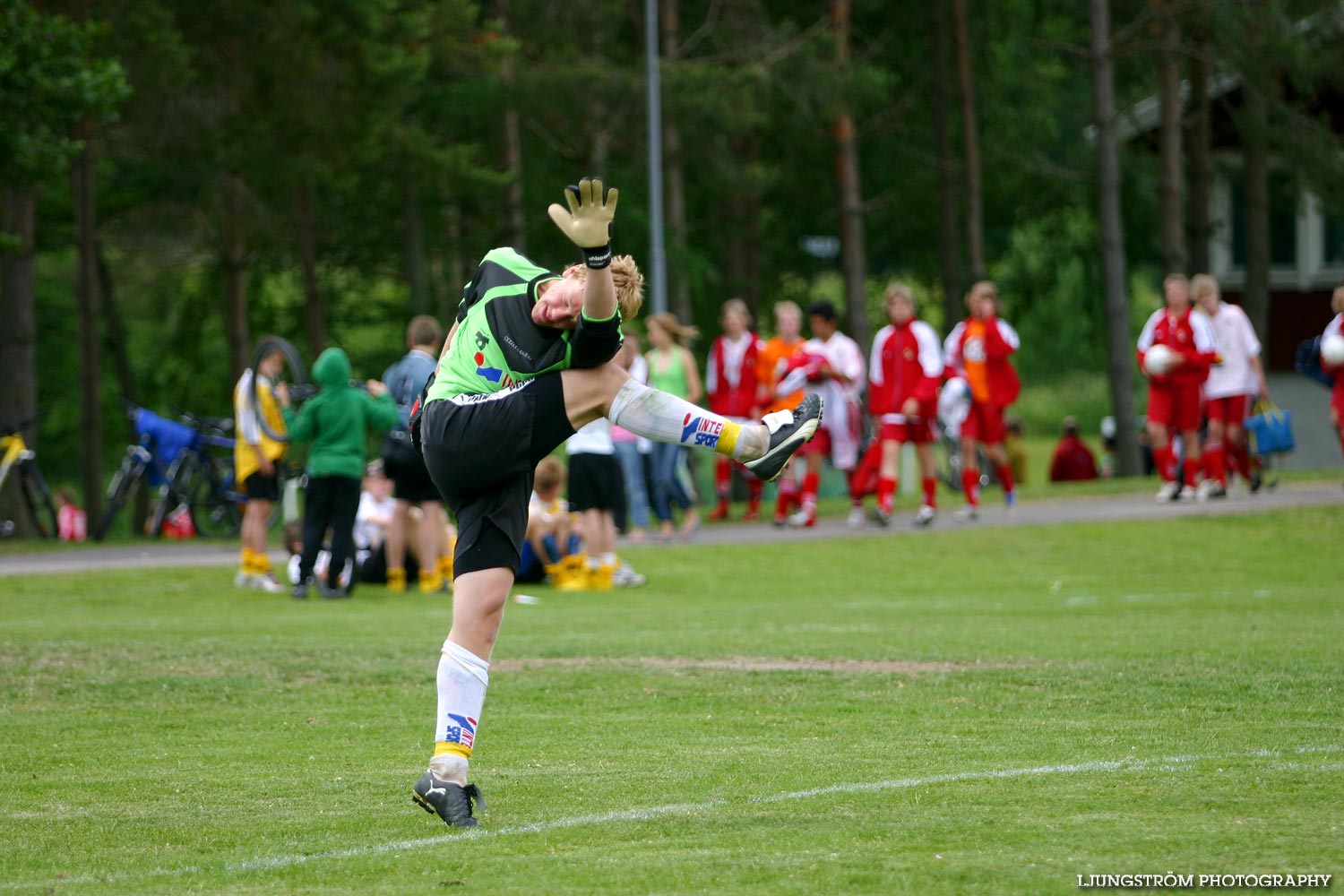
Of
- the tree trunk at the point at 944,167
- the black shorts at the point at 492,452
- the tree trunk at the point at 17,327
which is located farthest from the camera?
the tree trunk at the point at 944,167

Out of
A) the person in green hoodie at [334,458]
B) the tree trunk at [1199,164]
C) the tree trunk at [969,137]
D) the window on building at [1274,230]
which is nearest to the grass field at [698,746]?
the person in green hoodie at [334,458]

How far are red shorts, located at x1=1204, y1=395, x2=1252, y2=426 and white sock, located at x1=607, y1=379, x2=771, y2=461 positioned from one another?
1427 centimetres

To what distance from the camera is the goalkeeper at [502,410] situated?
233 inches

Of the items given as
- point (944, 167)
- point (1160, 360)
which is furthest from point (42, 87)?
point (944, 167)

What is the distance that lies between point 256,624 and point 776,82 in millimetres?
19219

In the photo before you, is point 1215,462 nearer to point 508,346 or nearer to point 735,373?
point 735,373

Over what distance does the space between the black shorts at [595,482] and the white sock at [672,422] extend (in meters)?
8.71

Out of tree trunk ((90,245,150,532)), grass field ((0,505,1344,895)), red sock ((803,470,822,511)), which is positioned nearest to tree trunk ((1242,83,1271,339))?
red sock ((803,470,822,511))

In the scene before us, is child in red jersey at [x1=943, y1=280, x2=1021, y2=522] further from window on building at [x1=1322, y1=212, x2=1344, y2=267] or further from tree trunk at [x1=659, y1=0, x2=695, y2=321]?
window on building at [x1=1322, y1=212, x2=1344, y2=267]

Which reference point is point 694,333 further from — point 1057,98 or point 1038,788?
point 1057,98

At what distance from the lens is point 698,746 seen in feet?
23.4

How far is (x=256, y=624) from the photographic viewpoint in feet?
40.8

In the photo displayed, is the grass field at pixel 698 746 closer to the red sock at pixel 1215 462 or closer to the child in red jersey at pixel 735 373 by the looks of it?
the red sock at pixel 1215 462

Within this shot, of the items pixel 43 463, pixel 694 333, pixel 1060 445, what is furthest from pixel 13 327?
pixel 43 463
